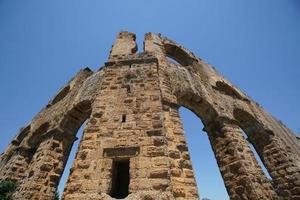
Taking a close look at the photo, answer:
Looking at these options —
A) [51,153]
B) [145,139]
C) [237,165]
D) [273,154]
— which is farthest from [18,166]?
[273,154]

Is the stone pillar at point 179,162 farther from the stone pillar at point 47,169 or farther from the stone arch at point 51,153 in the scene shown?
the stone pillar at point 47,169

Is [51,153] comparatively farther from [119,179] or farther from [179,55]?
[179,55]

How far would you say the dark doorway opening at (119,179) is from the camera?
4004 mm

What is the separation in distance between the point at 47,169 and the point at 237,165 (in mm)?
6501

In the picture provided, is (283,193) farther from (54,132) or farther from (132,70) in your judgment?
(54,132)

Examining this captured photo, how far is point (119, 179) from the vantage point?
4.59 metres

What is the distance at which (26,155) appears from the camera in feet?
29.8

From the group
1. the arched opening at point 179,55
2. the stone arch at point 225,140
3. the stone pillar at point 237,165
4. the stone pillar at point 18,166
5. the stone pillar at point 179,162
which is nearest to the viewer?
the stone pillar at point 179,162

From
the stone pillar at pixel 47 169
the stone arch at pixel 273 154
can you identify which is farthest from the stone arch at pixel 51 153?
the stone arch at pixel 273 154

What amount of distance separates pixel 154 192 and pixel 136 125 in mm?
1562

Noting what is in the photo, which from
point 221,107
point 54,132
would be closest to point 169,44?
point 221,107

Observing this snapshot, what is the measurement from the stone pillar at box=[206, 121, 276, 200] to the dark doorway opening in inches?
153

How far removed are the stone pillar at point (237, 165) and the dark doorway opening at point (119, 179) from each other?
390 cm

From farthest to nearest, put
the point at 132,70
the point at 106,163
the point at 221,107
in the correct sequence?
the point at 221,107 → the point at 132,70 → the point at 106,163
